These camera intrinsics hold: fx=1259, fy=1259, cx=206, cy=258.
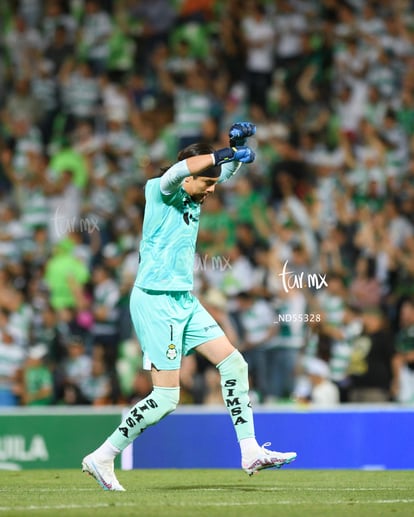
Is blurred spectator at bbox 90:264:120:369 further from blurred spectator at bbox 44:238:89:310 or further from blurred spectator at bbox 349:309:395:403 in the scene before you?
blurred spectator at bbox 349:309:395:403

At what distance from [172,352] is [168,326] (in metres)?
0.16

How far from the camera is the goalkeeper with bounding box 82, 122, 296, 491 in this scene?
7.69 meters

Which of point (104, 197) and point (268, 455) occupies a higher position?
point (104, 197)

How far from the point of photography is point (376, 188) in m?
13.8

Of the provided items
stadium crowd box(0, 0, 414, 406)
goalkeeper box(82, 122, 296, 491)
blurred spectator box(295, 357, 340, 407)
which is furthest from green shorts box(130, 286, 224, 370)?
blurred spectator box(295, 357, 340, 407)

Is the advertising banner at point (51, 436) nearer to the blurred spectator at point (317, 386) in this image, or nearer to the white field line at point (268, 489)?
the blurred spectator at point (317, 386)

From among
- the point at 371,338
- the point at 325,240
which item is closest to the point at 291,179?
the point at 325,240

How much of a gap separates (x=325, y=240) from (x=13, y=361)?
134 inches

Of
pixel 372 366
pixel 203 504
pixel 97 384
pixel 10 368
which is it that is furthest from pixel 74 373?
pixel 203 504

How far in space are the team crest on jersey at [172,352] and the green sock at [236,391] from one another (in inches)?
12.4

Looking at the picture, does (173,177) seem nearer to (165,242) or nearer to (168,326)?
(165,242)

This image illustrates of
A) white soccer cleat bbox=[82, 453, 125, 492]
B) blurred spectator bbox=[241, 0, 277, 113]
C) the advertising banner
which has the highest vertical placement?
blurred spectator bbox=[241, 0, 277, 113]

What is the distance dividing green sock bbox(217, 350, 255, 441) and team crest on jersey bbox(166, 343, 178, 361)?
31 cm

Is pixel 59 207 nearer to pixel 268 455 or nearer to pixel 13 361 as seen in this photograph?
pixel 13 361
